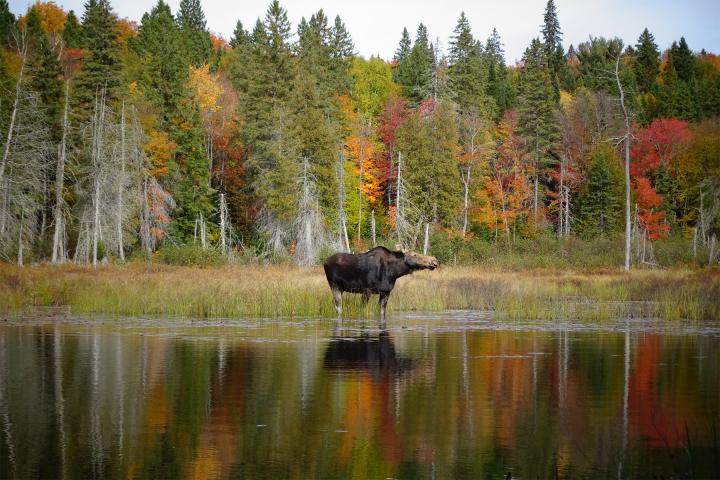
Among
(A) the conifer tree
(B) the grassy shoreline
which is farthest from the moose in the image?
(A) the conifer tree

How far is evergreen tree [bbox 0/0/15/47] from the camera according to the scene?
81.7m

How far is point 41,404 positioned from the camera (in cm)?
1233

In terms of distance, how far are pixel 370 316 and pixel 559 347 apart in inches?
326

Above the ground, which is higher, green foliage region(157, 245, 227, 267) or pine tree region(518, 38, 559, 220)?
pine tree region(518, 38, 559, 220)

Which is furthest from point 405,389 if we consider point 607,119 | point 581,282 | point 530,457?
point 607,119

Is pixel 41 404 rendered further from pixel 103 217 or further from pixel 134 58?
pixel 134 58

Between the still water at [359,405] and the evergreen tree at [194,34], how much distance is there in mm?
71307

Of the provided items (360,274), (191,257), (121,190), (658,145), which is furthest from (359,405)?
(658,145)

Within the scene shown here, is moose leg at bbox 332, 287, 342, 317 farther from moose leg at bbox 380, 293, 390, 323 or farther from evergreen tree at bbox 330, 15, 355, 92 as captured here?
evergreen tree at bbox 330, 15, 355, 92

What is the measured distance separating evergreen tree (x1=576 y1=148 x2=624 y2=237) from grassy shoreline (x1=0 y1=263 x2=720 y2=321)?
3716 centimetres

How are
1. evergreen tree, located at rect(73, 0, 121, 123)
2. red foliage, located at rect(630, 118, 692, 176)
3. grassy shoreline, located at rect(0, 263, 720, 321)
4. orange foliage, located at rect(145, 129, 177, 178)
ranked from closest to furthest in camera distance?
grassy shoreline, located at rect(0, 263, 720, 321) → evergreen tree, located at rect(73, 0, 121, 123) → orange foliage, located at rect(145, 129, 177, 178) → red foliage, located at rect(630, 118, 692, 176)

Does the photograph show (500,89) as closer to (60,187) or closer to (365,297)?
(60,187)

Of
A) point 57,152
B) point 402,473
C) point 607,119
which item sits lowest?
point 402,473

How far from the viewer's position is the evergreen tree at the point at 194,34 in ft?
298
